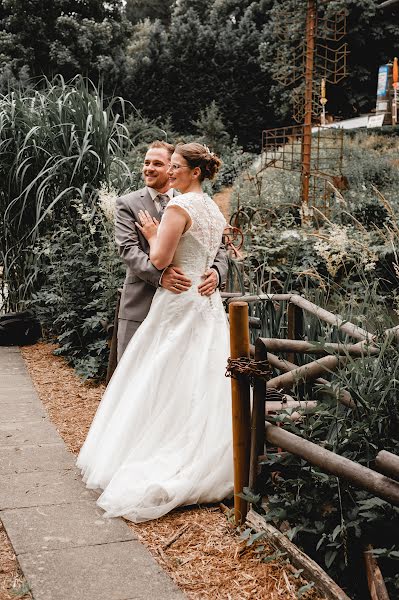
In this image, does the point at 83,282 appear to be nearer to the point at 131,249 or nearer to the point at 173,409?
the point at 131,249

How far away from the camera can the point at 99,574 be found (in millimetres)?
2666

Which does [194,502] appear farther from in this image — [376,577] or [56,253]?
[56,253]

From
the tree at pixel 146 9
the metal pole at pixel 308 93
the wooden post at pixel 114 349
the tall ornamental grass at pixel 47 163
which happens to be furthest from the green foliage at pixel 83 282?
the tree at pixel 146 9

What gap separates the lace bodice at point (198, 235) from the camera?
3588 millimetres

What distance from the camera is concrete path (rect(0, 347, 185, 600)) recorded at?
2578 mm

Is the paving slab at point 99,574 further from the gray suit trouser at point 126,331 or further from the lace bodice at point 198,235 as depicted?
the gray suit trouser at point 126,331

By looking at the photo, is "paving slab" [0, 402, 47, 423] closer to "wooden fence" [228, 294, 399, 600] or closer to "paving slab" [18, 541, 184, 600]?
"paving slab" [18, 541, 184, 600]

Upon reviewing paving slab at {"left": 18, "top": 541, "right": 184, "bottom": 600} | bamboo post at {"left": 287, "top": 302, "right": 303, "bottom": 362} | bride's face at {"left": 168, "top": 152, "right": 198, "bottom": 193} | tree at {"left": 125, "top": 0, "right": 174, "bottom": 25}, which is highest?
tree at {"left": 125, "top": 0, "right": 174, "bottom": 25}

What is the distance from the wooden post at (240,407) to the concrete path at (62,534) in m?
0.49

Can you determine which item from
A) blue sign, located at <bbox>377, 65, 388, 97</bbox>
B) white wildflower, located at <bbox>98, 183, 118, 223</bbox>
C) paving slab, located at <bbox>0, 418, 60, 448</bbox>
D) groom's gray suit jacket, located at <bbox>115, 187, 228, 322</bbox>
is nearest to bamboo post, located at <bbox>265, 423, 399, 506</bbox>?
groom's gray suit jacket, located at <bbox>115, 187, 228, 322</bbox>

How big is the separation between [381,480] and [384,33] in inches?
924

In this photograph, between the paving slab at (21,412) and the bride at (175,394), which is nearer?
the bride at (175,394)

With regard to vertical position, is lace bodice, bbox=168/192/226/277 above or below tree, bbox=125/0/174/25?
below

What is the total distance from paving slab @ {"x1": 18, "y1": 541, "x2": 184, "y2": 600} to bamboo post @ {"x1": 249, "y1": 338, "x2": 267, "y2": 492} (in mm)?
533
